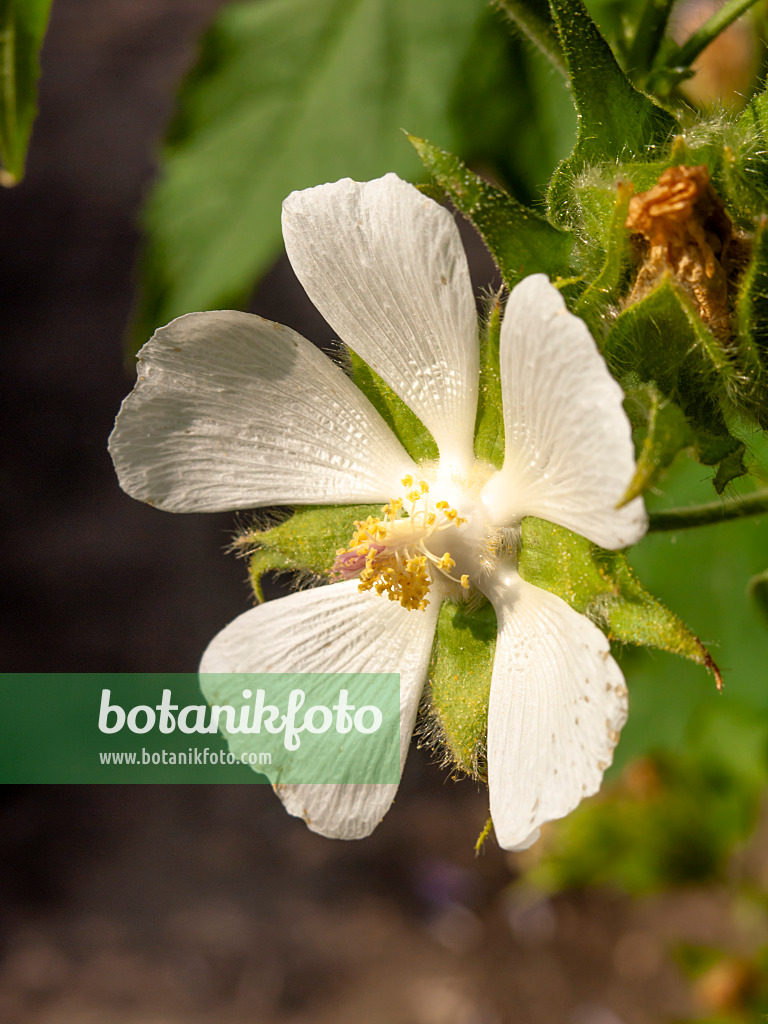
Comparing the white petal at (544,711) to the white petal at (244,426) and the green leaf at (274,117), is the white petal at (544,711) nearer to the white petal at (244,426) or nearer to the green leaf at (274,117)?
the white petal at (244,426)

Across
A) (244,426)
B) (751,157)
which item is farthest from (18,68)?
(751,157)

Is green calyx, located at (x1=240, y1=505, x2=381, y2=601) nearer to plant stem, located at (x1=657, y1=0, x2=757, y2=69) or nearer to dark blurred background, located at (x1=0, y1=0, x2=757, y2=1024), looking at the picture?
plant stem, located at (x1=657, y1=0, x2=757, y2=69)

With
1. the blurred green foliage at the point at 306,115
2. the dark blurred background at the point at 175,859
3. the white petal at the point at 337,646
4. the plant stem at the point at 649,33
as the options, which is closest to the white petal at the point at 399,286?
the white petal at the point at 337,646

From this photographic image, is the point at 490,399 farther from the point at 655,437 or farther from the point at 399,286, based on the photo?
the point at 655,437

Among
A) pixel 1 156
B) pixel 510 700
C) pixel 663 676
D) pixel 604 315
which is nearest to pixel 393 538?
pixel 510 700

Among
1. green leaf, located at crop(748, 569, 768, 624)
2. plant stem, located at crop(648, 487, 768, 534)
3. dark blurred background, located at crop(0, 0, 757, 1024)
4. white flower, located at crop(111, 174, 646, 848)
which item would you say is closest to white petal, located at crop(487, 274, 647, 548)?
white flower, located at crop(111, 174, 646, 848)
